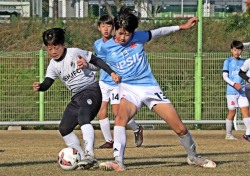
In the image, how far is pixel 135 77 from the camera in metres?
10.2

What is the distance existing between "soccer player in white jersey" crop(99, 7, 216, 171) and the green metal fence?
38.4ft

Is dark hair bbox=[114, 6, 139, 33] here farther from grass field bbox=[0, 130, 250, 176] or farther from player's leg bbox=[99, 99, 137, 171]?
grass field bbox=[0, 130, 250, 176]

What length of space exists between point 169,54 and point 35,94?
361 cm

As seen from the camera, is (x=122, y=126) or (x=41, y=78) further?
(x=41, y=78)

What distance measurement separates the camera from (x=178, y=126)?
10047 millimetres

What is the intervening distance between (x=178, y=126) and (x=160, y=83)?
1199 centimetres

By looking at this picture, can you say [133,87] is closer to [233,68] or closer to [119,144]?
[119,144]

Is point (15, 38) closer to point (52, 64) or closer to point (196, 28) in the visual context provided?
point (196, 28)

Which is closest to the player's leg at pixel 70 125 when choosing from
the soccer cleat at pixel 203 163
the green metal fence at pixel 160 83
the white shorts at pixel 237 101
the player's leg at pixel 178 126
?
the player's leg at pixel 178 126

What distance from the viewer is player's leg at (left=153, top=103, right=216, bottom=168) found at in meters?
10.0

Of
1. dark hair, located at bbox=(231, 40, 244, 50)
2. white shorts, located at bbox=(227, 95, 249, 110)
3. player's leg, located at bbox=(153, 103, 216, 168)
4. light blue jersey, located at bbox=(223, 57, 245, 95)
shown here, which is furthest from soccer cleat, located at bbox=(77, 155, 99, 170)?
white shorts, located at bbox=(227, 95, 249, 110)

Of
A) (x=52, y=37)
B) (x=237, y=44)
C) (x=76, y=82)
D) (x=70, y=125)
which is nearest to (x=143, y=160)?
(x=70, y=125)

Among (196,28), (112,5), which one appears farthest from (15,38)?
(196,28)

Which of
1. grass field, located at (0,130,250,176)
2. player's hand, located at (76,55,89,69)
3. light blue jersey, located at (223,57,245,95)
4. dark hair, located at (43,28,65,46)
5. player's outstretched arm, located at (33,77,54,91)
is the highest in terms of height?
dark hair, located at (43,28,65,46)
